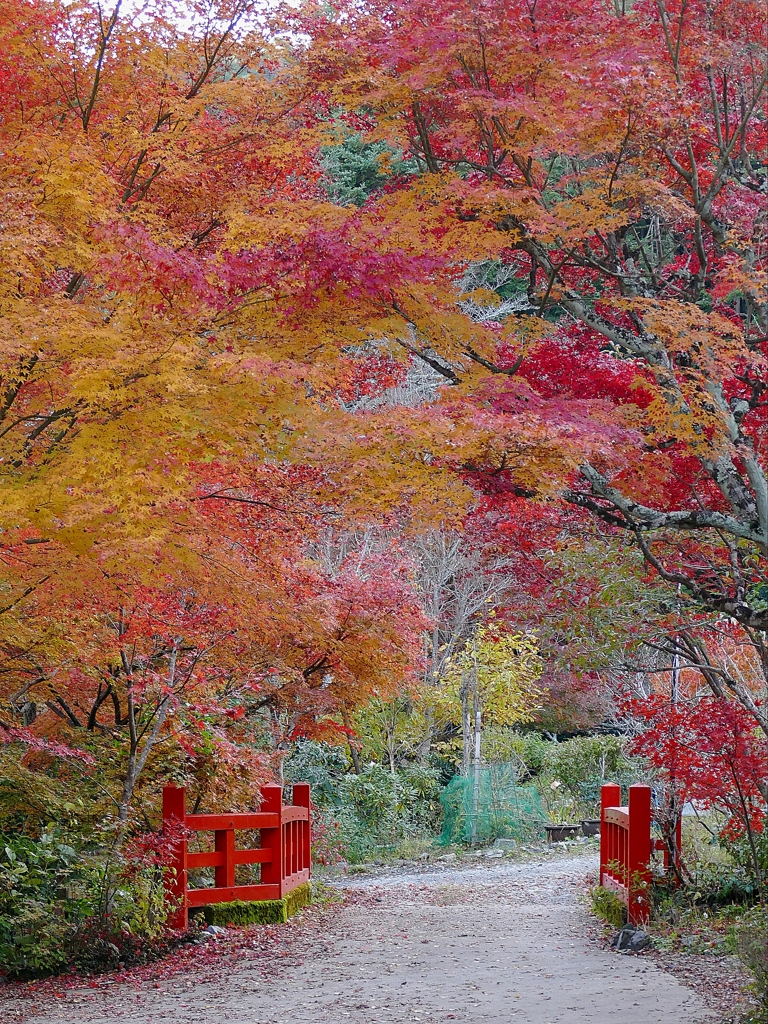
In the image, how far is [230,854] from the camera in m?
8.84

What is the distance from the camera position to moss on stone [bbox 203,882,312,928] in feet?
28.6

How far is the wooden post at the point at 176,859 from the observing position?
823 cm

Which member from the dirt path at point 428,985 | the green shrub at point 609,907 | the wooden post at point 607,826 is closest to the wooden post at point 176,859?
the dirt path at point 428,985

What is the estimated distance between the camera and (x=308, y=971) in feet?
23.9

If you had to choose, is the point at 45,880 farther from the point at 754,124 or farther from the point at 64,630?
the point at 754,124

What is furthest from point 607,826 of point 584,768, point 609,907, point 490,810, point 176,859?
point 584,768

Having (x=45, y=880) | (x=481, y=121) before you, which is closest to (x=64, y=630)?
(x=45, y=880)

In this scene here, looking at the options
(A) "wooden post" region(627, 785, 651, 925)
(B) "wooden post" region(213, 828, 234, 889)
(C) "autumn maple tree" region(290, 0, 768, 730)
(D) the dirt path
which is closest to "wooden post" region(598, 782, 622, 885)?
(D) the dirt path

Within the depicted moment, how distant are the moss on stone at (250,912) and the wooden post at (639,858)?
10.2 feet

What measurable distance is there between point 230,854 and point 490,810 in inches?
390

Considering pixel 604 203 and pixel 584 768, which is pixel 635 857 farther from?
pixel 584 768

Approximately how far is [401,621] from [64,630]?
207 inches

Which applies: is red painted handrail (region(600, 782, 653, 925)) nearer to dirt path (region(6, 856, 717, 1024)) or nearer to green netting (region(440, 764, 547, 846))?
dirt path (region(6, 856, 717, 1024))

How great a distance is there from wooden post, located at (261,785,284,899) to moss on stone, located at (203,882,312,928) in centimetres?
15
